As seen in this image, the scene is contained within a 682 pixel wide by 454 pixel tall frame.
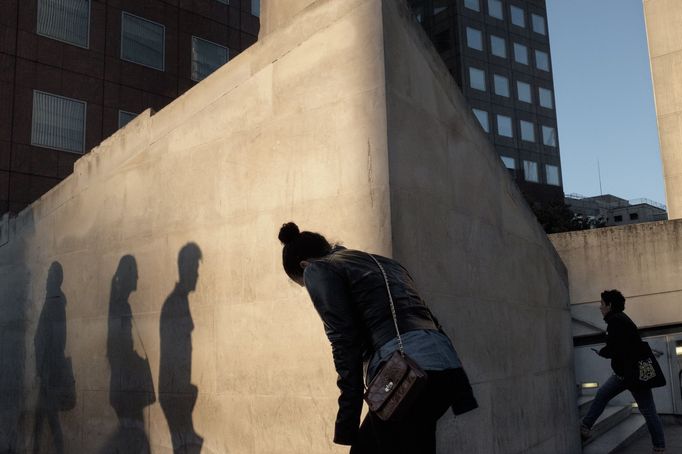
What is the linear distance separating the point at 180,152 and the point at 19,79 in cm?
1473

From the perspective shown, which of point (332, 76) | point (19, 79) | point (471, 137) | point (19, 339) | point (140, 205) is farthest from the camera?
point (19, 79)

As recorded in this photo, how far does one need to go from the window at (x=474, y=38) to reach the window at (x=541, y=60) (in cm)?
633

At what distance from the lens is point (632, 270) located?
9.24 meters

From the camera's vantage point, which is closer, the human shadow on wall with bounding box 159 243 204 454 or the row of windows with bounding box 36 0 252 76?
the human shadow on wall with bounding box 159 243 204 454

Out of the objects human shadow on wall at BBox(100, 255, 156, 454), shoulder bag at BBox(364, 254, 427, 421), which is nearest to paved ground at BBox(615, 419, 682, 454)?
human shadow on wall at BBox(100, 255, 156, 454)

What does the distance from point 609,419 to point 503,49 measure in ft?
164

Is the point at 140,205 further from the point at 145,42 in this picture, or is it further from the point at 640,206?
the point at 640,206

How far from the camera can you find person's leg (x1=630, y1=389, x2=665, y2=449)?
6090 millimetres

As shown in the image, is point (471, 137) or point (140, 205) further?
point (140, 205)

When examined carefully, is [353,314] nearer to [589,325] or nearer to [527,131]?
[589,325]

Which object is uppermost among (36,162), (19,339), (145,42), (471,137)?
(145,42)

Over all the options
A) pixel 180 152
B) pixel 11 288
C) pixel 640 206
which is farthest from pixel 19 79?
pixel 640 206

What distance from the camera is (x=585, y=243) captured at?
Answer: 9.48 meters

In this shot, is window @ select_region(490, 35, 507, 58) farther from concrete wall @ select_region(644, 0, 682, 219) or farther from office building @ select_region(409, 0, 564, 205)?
concrete wall @ select_region(644, 0, 682, 219)
